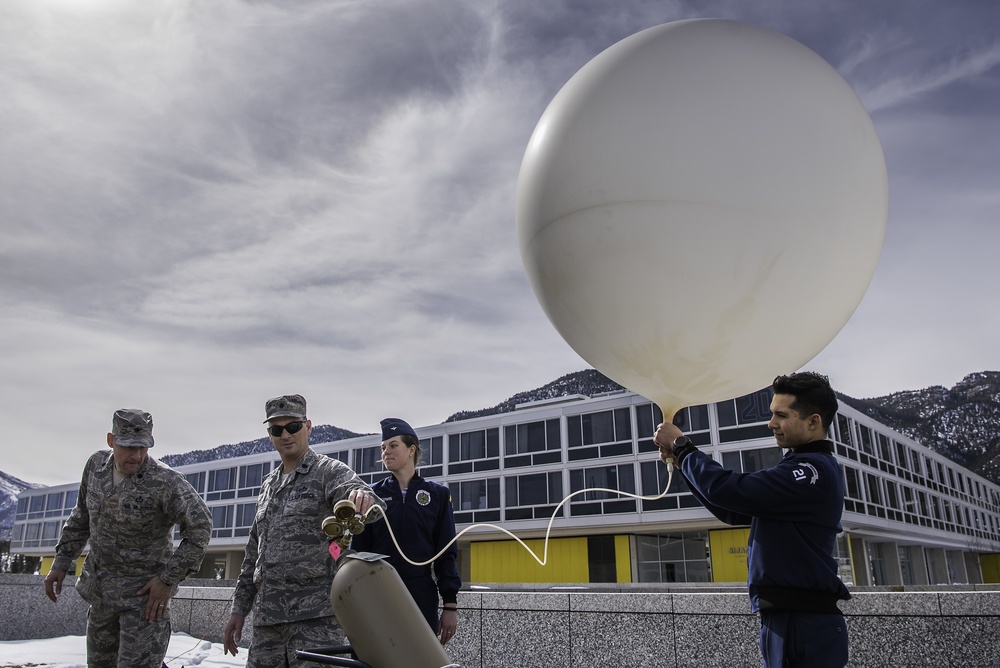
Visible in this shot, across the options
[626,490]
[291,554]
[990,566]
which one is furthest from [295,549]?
Result: [990,566]

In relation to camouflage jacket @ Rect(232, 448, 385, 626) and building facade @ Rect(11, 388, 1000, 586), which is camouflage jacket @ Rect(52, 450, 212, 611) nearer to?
camouflage jacket @ Rect(232, 448, 385, 626)

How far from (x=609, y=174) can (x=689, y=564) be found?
3381cm

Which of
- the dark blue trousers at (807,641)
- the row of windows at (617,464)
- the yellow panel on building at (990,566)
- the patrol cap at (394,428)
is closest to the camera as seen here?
the dark blue trousers at (807,641)

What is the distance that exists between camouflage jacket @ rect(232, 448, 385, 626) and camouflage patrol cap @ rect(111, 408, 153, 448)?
2.80 ft

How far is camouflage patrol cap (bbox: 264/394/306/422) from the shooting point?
3785 mm

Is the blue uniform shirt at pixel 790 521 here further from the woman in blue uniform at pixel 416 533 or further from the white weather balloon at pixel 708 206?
the woman in blue uniform at pixel 416 533

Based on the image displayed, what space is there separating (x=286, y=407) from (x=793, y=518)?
7.96ft

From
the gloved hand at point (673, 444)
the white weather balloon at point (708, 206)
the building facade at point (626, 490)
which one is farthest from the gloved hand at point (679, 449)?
the building facade at point (626, 490)

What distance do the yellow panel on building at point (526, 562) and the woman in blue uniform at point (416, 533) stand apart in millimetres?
31290

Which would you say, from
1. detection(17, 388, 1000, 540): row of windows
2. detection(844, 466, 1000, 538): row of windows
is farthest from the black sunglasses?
detection(844, 466, 1000, 538): row of windows

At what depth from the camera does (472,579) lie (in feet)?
127

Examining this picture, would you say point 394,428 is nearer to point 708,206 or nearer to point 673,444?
point 673,444

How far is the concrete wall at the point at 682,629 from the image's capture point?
14.7 ft

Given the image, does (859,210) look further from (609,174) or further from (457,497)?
(457,497)
